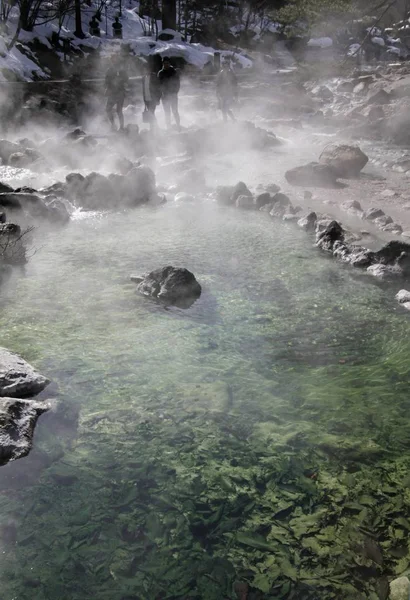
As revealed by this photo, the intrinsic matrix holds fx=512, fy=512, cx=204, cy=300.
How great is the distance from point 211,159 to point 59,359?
11612mm

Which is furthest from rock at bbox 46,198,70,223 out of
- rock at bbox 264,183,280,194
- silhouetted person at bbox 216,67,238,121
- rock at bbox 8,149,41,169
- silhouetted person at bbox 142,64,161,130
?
silhouetted person at bbox 216,67,238,121

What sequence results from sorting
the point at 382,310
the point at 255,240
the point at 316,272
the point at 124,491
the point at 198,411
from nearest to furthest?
the point at 124,491 < the point at 198,411 < the point at 382,310 < the point at 316,272 < the point at 255,240

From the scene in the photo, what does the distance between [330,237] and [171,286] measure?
3.40m

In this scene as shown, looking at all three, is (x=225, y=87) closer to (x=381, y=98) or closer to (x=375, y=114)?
(x=375, y=114)

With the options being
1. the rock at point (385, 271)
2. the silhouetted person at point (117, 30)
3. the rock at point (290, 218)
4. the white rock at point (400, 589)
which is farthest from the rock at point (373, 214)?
the silhouetted person at point (117, 30)

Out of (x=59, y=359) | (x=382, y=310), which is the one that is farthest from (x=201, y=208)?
(x=59, y=359)

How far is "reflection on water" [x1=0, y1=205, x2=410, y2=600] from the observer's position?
9.38 ft

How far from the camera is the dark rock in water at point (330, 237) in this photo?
841 cm

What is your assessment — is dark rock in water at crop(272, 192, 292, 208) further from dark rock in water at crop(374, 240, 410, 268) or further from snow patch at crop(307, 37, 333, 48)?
snow patch at crop(307, 37, 333, 48)

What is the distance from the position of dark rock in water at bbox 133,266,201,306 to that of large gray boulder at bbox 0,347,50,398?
2.21 meters

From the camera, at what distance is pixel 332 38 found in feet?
161

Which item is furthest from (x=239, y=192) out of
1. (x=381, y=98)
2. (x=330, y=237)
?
(x=381, y=98)

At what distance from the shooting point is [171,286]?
6324mm

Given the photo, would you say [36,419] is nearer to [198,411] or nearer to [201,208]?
[198,411]
